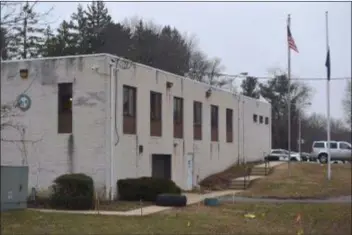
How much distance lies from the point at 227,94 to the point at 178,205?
19894 millimetres

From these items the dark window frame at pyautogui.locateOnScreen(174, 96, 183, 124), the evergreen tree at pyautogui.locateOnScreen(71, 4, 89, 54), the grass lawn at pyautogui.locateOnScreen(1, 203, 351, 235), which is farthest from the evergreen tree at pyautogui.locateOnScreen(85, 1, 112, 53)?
the grass lawn at pyautogui.locateOnScreen(1, 203, 351, 235)

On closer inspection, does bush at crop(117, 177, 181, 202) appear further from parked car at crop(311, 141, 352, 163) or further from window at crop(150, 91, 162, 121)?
parked car at crop(311, 141, 352, 163)

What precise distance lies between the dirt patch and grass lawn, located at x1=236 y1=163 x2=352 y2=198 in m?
2.00

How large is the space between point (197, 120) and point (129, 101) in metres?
9.33

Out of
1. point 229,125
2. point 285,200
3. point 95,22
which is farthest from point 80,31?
point 285,200

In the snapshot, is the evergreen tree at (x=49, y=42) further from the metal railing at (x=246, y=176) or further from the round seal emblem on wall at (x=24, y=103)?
the metal railing at (x=246, y=176)

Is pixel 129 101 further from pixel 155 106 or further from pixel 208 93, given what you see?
pixel 208 93

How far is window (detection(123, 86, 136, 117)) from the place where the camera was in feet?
97.9

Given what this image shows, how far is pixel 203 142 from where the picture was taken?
39.2m

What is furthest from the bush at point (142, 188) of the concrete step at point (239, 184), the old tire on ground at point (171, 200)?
the concrete step at point (239, 184)

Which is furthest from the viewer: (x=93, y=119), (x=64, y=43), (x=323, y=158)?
(x=323, y=158)

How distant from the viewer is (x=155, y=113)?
3300cm

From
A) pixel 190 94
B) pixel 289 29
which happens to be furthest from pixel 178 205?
pixel 289 29

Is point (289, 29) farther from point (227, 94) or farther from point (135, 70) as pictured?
point (135, 70)
